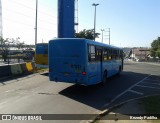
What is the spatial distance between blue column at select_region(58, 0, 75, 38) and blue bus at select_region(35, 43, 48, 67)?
10.5 metres

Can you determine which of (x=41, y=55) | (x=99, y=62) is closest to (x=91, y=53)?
(x=99, y=62)

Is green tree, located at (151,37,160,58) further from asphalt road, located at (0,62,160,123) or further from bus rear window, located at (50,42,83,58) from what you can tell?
bus rear window, located at (50,42,83,58)

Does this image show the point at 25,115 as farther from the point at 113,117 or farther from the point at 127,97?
the point at 127,97

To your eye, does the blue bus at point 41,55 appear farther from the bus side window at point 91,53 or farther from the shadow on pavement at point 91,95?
the bus side window at point 91,53

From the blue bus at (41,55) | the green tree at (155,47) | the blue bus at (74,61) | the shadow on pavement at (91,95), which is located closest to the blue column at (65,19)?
the blue bus at (41,55)

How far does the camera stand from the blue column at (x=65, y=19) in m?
36.2

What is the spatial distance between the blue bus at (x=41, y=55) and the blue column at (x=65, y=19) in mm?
10481

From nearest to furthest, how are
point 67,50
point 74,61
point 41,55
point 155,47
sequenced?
point 74,61
point 67,50
point 41,55
point 155,47

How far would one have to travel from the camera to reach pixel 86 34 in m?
65.8

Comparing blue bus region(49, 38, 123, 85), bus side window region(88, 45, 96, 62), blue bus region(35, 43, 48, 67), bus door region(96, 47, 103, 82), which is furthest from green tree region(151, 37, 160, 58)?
blue bus region(49, 38, 123, 85)

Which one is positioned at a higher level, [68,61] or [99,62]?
[68,61]

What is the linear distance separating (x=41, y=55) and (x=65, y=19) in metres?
11.7

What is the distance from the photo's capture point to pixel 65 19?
119ft

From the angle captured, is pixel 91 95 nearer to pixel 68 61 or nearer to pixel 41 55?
pixel 68 61
